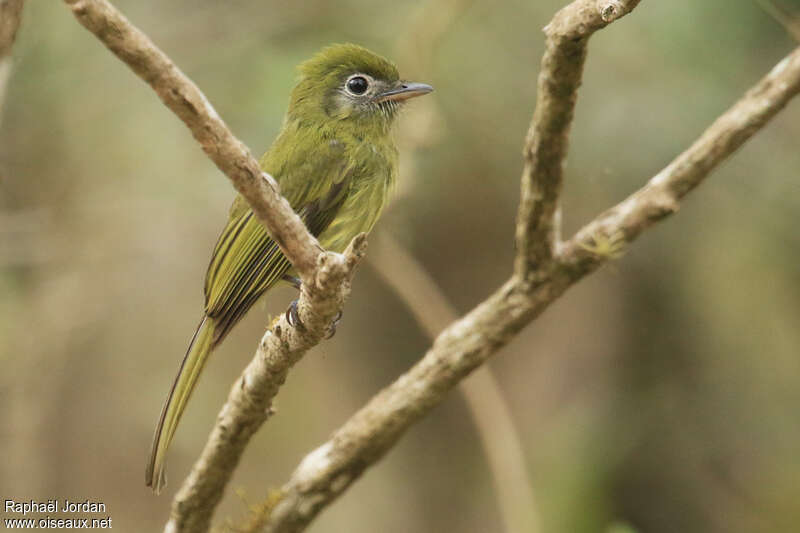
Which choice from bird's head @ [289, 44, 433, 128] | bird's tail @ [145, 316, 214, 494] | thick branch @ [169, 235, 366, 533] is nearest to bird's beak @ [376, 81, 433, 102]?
bird's head @ [289, 44, 433, 128]

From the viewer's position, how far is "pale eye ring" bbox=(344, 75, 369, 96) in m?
3.97

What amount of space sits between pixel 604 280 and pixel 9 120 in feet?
11.6

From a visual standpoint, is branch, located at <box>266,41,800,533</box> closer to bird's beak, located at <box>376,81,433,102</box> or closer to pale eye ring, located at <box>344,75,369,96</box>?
bird's beak, located at <box>376,81,433,102</box>

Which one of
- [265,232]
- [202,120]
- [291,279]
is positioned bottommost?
[202,120]

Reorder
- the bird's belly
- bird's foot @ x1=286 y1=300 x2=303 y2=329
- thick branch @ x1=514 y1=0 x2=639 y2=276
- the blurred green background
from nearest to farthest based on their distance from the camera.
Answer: thick branch @ x1=514 y1=0 x2=639 y2=276 < bird's foot @ x1=286 y1=300 x2=303 y2=329 < the bird's belly < the blurred green background

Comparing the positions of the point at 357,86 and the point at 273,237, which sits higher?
the point at 357,86

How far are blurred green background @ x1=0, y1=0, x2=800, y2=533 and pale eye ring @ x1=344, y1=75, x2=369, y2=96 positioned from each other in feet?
2.52

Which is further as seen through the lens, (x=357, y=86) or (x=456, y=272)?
(x=456, y=272)

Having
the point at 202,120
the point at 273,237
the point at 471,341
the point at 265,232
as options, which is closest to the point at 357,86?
the point at 265,232

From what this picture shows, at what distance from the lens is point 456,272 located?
566 centimetres

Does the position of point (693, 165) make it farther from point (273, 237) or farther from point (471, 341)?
point (273, 237)

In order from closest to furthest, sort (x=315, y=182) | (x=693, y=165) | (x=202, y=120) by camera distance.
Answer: (x=202, y=120) → (x=693, y=165) → (x=315, y=182)

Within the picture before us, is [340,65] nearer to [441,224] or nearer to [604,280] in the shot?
[441,224]

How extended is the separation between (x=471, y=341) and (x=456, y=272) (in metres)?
2.55
